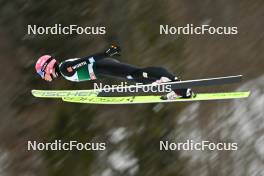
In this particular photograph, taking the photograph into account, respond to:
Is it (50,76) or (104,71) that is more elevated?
(50,76)

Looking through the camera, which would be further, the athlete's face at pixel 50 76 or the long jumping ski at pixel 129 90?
the athlete's face at pixel 50 76

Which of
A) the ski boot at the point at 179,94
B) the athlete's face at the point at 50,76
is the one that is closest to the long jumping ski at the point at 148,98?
the ski boot at the point at 179,94

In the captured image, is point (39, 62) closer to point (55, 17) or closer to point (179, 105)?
point (55, 17)

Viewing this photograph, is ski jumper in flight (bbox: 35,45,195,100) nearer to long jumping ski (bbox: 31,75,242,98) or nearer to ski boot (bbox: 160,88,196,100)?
ski boot (bbox: 160,88,196,100)

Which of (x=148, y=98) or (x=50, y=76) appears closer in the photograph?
(x=148, y=98)

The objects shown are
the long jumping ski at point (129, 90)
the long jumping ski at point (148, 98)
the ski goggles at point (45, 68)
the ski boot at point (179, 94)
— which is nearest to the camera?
the long jumping ski at point (129, 90)

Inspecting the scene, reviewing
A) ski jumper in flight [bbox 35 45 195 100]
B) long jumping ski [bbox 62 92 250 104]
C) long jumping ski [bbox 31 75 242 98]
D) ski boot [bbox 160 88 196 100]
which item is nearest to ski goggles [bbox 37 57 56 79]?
ski jumper in flight [bbox 35 45 195 100]

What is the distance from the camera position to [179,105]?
38.4ft

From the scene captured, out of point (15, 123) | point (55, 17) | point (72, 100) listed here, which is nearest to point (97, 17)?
point (55, 17)

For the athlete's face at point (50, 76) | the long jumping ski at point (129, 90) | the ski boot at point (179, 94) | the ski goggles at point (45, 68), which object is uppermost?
the ski goggles at point (45, 68)

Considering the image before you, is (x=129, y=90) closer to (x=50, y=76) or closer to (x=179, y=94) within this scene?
(x=179, y=94)

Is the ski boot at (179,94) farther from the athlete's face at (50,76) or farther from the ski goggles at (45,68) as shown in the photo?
the ski goggles at (45,68)

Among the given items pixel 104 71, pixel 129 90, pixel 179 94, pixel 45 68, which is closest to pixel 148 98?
pixel 129 90

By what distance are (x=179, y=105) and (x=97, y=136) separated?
1.71 meters
